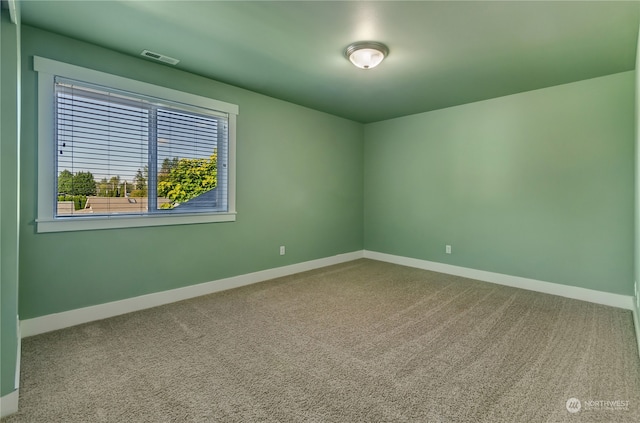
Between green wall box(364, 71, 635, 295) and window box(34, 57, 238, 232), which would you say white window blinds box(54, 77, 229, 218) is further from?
green wall box(364, 71, 635, 295)

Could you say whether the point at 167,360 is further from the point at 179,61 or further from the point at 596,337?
the point at 596,337

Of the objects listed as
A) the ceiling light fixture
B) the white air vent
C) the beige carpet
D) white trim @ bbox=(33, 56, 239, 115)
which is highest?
the white air vent

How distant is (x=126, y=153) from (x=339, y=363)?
8.98ft

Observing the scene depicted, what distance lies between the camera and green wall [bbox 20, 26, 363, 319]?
253cm

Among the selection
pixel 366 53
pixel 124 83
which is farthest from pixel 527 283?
pixel 124 83

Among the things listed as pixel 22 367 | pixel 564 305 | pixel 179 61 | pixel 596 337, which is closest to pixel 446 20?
pixel 179 61

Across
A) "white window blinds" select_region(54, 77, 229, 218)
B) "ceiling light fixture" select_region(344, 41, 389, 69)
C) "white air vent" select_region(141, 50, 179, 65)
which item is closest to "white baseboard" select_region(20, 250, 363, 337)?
"white window blinds" select_region(54, 77, 229, 218)

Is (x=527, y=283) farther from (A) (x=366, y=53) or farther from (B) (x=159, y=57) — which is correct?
(B) (x=159, y=57)

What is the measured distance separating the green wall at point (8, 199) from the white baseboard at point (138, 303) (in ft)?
3.64

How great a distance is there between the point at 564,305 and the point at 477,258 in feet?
3.79

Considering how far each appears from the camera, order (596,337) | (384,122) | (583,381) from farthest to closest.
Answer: (384,122)
(596,337)
(583,381)

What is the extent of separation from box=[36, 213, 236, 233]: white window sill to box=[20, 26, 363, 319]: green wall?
0.06 m

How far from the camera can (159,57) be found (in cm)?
296

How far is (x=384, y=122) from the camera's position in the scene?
531 cm
